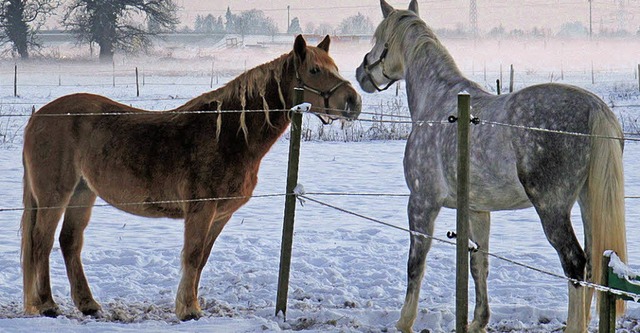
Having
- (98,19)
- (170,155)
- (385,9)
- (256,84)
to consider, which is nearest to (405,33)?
(385,9)

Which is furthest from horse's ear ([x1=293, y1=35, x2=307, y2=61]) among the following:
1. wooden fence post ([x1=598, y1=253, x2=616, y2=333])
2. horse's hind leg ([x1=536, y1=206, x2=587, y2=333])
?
wooden fence post ([x1=598, y1=253, x2=616, y2=333])

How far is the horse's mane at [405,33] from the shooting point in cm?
521

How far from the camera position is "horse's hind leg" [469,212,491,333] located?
4723 mm

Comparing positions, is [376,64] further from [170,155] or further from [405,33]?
[170,155]

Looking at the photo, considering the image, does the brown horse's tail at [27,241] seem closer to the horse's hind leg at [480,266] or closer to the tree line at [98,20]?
the horse's hind leg at [480,266]

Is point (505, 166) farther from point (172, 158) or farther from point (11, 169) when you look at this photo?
point (11, 169)

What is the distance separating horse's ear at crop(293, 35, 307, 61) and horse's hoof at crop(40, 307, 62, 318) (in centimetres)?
221

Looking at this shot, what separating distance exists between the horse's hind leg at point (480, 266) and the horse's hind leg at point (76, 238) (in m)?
2.41

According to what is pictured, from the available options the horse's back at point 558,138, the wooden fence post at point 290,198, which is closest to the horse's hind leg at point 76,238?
the wooden fence post at point 290,198

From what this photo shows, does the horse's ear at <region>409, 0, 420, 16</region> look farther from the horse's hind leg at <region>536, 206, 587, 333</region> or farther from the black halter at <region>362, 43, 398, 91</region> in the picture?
the horse's hind leg at <region>536, 206, 587, 333</region>

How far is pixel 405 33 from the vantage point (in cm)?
536

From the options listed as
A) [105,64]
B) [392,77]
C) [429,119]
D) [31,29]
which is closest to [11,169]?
[392,77]

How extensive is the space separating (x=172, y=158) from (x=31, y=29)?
142 ft

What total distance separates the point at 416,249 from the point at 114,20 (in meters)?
40.3
